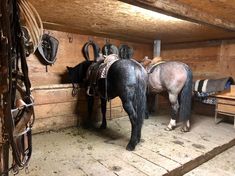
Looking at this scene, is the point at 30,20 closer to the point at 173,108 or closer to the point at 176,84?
the point at 176,84

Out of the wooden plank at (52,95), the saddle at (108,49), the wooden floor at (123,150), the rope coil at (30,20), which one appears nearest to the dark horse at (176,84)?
the wooden floor at (123,150)

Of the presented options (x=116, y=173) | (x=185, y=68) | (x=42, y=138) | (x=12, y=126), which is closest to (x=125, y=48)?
(x=185, y=68)

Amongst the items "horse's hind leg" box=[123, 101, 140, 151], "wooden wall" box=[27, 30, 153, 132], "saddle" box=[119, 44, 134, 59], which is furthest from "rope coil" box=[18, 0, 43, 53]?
"saddle" box=[119, 44, 134, 59]

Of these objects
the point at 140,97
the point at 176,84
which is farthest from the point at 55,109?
the point at 176,84

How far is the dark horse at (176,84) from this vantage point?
3035 mm

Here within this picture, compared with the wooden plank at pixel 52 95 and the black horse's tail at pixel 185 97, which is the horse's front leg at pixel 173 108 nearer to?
the black horse's tail at pixel 185 97

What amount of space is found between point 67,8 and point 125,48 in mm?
2291

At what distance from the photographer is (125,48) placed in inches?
176

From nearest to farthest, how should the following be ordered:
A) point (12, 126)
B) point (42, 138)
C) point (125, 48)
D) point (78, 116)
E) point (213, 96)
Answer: point (12, 126)
point (42, 138)
point (78, 116)
point (213, 96)
point (125, 48)

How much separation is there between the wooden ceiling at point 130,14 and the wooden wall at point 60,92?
0.40m

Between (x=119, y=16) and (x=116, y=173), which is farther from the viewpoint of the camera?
(x=119, y=16)

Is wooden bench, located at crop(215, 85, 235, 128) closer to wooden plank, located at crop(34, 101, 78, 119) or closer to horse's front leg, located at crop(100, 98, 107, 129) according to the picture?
horse's front leg, located at crop(100, 98, 107, 129)

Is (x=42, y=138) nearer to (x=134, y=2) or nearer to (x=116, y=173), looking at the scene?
(x=116, y=173)

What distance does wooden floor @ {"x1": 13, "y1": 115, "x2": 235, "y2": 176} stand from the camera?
1.98 meters
